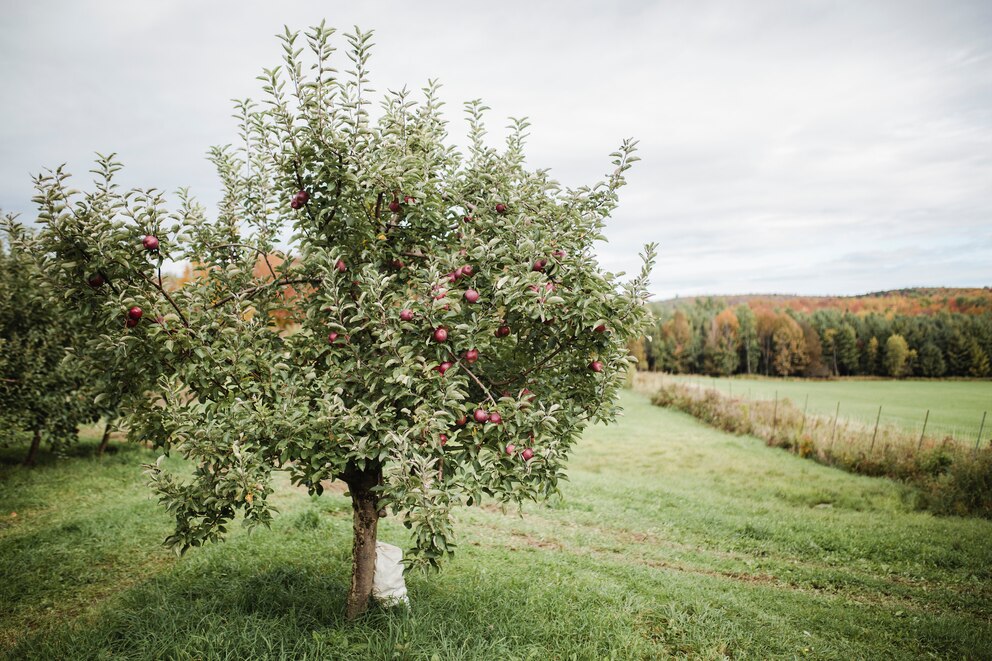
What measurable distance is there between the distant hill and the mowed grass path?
3119cm

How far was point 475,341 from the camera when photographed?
14.0ft

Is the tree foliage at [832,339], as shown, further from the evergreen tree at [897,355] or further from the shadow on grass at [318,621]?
the shadow on grass at [318,621]

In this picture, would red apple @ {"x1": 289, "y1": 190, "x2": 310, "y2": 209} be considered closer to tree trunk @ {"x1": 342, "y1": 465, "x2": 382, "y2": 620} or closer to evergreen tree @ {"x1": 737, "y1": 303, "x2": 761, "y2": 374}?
tree trunk @ {"x1": 342, "y1": 465, "x2": 382, "y2": 620}

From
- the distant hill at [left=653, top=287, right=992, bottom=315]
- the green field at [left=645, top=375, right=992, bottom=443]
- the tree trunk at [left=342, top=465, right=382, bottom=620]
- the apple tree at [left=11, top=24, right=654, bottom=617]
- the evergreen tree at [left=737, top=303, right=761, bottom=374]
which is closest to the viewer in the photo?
the apple tree at [left=11, top=24, right=654, bottom=617]

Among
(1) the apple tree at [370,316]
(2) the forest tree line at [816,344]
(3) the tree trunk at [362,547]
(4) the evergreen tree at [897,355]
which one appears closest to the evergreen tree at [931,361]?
(2) the forest tree line at [816,344]

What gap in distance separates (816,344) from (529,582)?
72803 mm

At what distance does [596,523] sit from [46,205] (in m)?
10.1

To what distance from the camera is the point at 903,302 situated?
180 ft

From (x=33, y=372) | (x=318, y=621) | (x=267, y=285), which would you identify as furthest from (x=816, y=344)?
(x=267, y=285)

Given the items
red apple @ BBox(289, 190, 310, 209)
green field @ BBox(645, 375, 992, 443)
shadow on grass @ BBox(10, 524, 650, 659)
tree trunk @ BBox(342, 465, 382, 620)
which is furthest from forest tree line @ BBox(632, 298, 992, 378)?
red apple @ BBox(289, 190, 310, 209)

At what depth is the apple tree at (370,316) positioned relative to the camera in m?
3.98

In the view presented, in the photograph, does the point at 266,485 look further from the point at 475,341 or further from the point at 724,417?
the point at 724,417

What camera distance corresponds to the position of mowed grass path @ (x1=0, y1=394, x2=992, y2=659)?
203 inches

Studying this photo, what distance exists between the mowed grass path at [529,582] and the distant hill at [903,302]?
31192 mm
